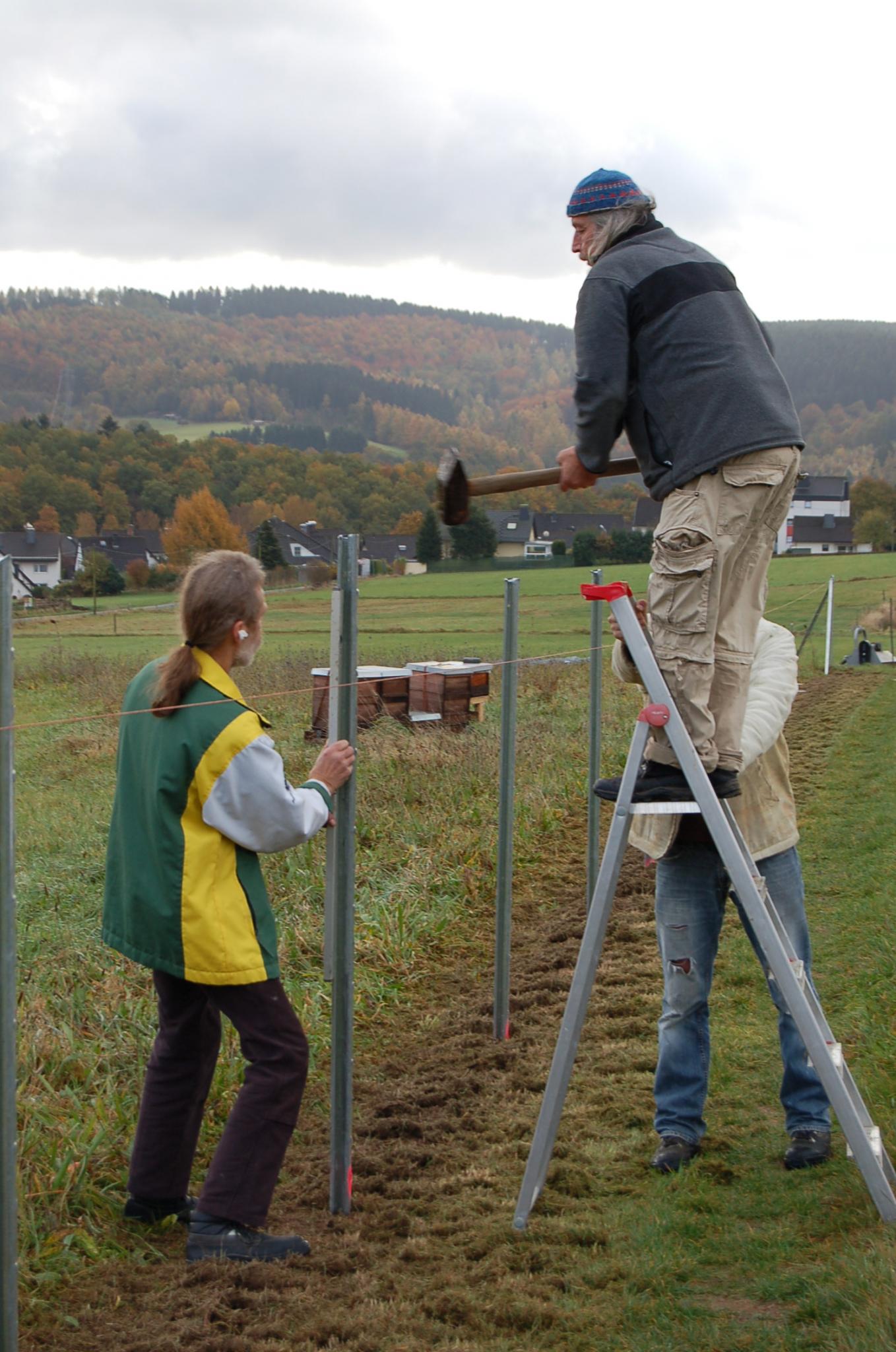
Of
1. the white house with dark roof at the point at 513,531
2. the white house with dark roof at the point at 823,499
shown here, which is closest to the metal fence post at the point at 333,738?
the white house with dark roof at the point at 513,531

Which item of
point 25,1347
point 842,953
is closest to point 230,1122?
point 25,1347

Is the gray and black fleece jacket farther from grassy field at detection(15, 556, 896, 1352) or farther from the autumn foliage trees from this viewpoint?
the autumn foliage trees

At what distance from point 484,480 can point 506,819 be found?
7.39 ft

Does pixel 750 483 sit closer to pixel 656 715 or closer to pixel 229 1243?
pixel 656 715

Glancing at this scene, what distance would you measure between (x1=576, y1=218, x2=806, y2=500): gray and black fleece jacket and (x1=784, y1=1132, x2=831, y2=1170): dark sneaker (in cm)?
205

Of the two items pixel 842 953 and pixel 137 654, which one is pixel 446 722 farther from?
pixel 137 654

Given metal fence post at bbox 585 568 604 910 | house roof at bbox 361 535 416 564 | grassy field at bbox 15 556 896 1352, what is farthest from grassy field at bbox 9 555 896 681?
metal fence post at bbox 585 568 604 910

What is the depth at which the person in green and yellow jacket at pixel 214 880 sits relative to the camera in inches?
123

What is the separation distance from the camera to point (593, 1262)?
10.6 ft

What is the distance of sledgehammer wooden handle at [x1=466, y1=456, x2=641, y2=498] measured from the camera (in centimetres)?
330

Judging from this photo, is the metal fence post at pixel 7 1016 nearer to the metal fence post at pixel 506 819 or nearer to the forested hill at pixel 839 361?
the metal fence post at pixel 506 819

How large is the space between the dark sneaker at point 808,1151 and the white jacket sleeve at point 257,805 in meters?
1.85

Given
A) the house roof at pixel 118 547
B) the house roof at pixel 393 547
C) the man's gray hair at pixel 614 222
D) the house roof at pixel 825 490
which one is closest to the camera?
the man's gray hair at pixel 614 222

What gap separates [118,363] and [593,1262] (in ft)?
398
